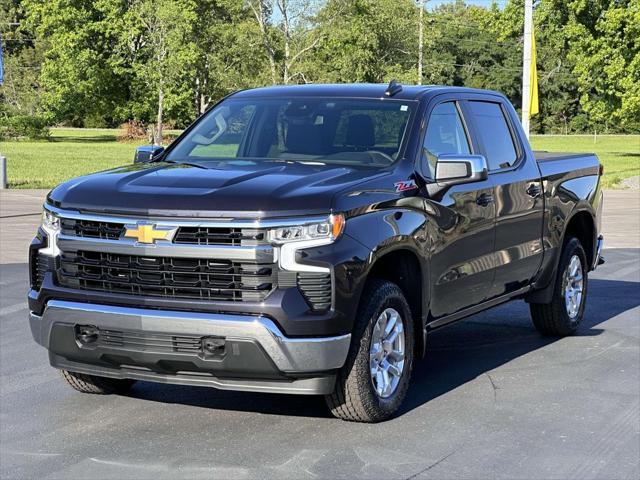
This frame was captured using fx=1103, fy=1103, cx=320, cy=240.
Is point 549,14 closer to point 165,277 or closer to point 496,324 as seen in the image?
point 496,324

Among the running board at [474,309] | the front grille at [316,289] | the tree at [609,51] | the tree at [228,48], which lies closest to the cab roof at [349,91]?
the running board at [474,309]

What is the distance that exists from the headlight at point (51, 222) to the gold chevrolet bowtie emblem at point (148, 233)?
0.57 meters

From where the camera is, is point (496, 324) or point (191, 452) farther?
point (496, 324)

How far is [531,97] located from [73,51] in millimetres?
52543

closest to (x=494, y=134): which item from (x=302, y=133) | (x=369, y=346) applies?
(x=302, y=133)

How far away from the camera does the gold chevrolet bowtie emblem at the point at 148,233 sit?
18.5 ft

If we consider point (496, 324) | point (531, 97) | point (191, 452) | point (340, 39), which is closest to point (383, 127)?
point (191, 452)

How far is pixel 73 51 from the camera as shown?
71.3m

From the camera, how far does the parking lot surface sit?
550 centimetres

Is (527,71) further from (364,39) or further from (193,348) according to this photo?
(364,39)

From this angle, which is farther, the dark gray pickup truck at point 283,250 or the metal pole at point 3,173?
the metal pole at point 3,173

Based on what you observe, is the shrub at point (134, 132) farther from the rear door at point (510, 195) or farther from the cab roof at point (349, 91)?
the cab roof at point (349, 91)

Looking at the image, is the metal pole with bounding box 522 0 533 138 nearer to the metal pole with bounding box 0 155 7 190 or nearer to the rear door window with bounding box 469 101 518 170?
the metal pole with bounding box 0 155 7 190

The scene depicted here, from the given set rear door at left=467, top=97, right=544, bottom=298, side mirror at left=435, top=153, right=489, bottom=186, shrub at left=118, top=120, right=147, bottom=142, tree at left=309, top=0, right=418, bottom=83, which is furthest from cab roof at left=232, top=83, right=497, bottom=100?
shrub at left=118, top=120, right=147, bottom=142
